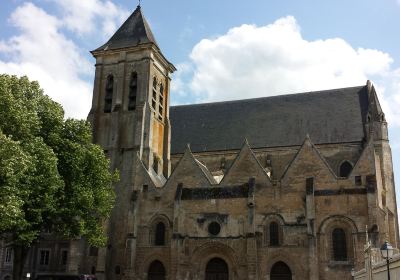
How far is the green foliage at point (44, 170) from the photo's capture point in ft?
60.4

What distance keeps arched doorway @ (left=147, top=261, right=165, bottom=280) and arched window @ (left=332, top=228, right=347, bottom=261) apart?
11268 mm

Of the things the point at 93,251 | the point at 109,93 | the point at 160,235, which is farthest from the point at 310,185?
the point at 109,93

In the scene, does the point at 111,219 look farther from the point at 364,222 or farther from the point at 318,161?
the point at 364,222

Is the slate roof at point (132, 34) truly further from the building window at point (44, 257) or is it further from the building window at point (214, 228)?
the building window at point (44, 257)

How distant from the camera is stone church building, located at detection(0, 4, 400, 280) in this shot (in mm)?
27766

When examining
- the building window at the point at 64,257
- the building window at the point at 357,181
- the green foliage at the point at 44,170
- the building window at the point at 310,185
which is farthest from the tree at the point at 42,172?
the building window at the point at 357,181

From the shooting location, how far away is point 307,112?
1500 inches

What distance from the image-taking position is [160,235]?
31.3 m

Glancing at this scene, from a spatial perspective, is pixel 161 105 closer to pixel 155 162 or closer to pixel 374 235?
pixel 155 162

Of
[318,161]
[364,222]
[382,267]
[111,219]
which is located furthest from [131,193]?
[382,267]

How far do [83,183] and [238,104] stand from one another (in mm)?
20779

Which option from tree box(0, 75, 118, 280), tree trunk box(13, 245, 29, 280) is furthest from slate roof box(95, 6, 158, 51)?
tree trunk box(13, 245, 29, 280)

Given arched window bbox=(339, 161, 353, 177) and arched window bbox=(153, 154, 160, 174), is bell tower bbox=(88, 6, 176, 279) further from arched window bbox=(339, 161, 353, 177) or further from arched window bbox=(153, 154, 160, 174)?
arched window bbox=(339, 161, 353, 177)

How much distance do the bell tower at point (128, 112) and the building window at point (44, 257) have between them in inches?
217
